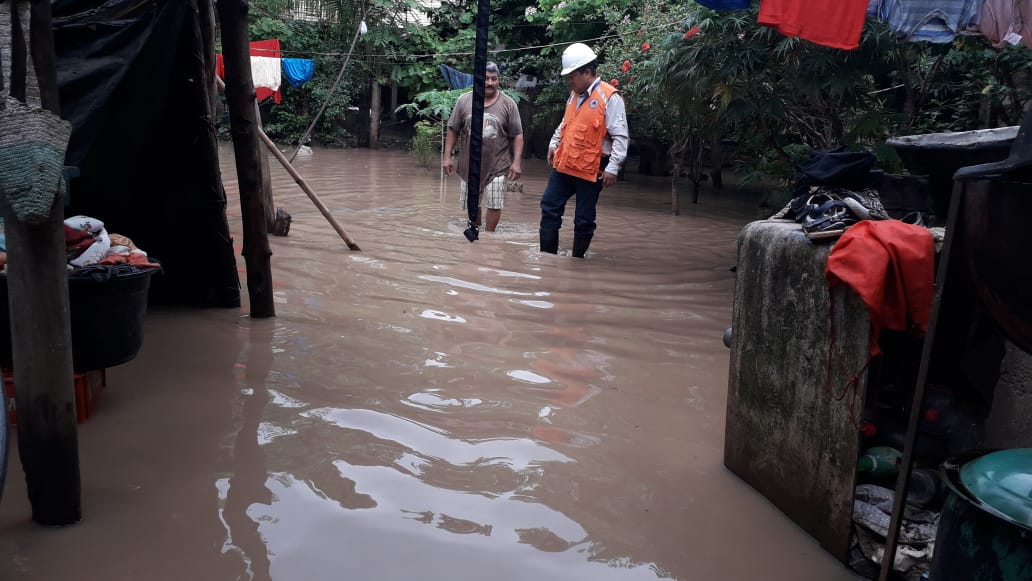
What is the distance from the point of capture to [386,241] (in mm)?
7449

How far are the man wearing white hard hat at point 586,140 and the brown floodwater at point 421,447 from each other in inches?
44.5

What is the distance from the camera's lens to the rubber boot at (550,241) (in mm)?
7066

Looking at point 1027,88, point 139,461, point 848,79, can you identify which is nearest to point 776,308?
point 139,461

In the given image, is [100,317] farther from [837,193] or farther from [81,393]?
[837,193]

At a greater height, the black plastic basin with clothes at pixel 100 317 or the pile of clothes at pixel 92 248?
the pile of clothes at pixel 92 248

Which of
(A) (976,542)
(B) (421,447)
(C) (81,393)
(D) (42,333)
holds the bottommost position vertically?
(B) (421,447)

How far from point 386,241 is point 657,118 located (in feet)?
18.5

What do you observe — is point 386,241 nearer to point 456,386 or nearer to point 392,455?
point 456,386

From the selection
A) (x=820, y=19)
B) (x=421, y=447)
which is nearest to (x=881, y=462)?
(x=421, y=447)

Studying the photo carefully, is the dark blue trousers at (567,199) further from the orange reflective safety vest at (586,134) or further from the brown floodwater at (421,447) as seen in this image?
the brown floodwater at (421,447)

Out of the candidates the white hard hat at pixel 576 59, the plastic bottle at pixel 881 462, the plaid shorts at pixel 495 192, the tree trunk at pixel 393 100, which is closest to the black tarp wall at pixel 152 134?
the white hard hat at pixel 576 59

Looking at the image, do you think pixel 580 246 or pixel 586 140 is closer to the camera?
pixel 586 140

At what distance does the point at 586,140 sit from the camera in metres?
6.62

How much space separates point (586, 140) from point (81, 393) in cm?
440
